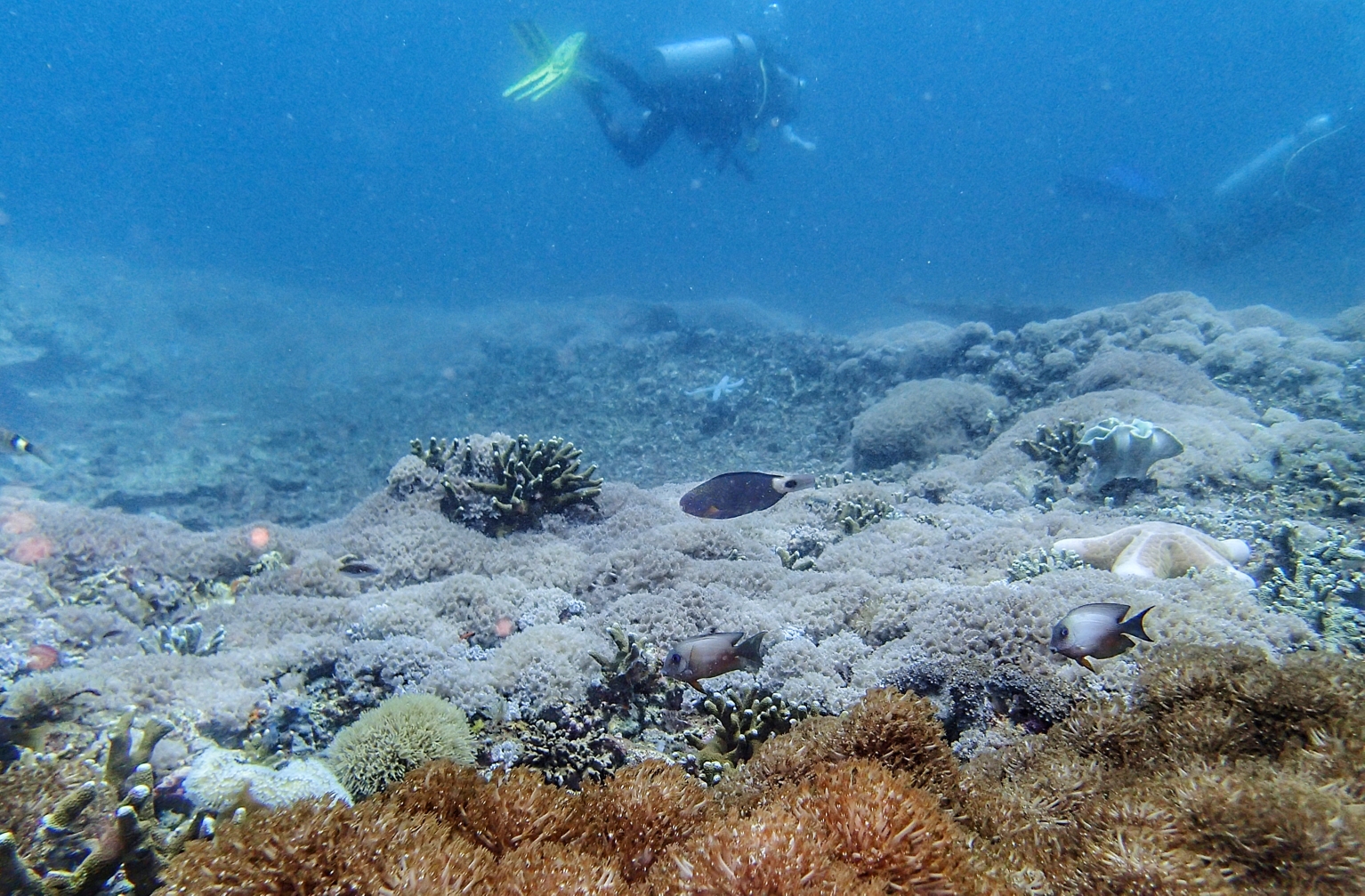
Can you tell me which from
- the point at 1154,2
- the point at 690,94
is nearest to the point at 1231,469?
the point at 690,94

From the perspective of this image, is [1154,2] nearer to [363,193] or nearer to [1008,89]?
[1008,89]

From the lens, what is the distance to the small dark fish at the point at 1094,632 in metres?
2.54

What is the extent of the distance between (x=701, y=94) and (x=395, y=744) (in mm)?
20538

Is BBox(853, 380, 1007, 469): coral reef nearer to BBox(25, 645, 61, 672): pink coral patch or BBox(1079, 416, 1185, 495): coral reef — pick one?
BBox(1079, 416, 1185, 495): coral reef

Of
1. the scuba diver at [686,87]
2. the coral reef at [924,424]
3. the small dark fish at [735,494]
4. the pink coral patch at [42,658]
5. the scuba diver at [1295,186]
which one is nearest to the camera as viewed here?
the small dark fish at [735,494]

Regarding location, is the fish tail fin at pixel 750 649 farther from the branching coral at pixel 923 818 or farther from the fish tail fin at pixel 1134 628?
the fish tail fin at pixel 1134 628

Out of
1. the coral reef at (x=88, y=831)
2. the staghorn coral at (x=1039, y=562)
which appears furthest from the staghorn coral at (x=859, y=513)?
the coral reef at (x=88, y=831)

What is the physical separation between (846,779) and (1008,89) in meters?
154

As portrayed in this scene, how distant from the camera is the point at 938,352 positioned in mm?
13781

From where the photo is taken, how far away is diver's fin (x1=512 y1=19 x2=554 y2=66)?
64.2 feet

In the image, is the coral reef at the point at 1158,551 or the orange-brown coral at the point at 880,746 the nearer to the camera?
the orange-brown coral at the point at 880,746

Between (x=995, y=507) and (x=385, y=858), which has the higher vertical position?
(x=995, y=507)

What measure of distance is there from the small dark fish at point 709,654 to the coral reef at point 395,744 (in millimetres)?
1096

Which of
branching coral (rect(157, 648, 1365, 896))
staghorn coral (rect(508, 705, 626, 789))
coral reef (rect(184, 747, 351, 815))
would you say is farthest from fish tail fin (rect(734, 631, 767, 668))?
coral reef (rect(184, 747, 351, 815))
